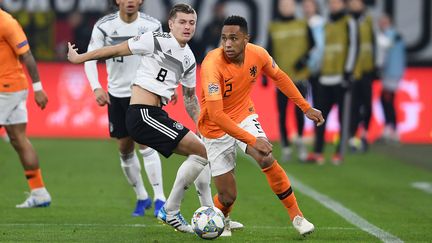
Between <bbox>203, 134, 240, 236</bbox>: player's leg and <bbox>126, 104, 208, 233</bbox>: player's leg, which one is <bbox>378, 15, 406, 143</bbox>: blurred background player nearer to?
<bbox>203, 134, 240, 236</bbox>: player's leg

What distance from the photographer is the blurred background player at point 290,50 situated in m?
18.0

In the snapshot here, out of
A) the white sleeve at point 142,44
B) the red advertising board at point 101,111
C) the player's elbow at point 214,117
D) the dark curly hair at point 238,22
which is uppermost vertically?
the dark curly hair at point 238,22

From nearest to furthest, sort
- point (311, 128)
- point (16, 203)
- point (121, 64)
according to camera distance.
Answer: point (121, 64)
point (16, 203)
point (311, 128)

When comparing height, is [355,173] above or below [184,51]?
below

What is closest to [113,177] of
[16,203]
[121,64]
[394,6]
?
[16,203]

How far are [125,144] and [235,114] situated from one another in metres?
1.95

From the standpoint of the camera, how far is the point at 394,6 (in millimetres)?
22750

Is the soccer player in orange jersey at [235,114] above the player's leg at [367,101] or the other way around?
above

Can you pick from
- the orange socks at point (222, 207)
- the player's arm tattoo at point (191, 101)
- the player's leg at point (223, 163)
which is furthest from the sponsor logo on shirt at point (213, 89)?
the orange socks at point (222, 207)

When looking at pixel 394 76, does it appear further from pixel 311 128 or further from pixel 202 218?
pixel 202 218

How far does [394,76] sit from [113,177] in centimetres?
827

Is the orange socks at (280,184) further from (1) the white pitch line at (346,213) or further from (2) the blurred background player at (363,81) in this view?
(2) the blurred background player at (363,81)

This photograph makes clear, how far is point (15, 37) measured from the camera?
11469 mm

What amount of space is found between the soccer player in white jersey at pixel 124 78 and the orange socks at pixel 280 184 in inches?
74.4
